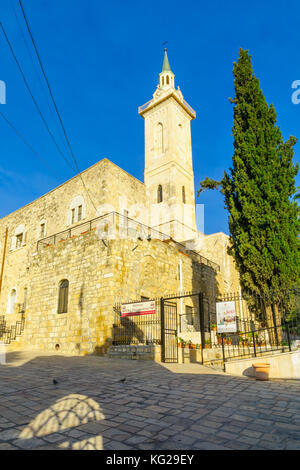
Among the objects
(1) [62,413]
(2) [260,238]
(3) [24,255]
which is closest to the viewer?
(1) [62,413]

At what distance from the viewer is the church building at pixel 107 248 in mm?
13195

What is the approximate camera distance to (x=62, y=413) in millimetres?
4039

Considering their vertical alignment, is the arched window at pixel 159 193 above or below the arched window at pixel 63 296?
above

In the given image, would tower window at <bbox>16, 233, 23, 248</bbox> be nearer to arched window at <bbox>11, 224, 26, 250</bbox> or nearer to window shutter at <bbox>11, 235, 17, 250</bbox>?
arched window at <bbox>11, 224, 26, 250</bbox>

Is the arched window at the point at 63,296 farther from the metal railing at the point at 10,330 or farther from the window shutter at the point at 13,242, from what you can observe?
the window shutter at the point at 13,242

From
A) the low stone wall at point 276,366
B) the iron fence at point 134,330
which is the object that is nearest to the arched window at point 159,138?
the iron fence at point 134,330

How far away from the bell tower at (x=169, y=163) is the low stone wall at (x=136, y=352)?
559 inches

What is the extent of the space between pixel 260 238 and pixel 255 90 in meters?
7.13

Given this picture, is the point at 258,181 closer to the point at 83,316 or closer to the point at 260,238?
the point at 260,238

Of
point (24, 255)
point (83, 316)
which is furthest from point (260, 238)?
point (24, 255)

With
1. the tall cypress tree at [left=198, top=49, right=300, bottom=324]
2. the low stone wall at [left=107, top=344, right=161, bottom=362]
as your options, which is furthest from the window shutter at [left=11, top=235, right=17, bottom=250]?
the tall cypress tree at [left=198, top=49, right=300, bottom=324]

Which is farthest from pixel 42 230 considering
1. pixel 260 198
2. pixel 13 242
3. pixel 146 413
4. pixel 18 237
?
pixel 146 413

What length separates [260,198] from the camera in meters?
12.6

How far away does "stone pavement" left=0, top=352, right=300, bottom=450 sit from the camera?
3.13 metres
